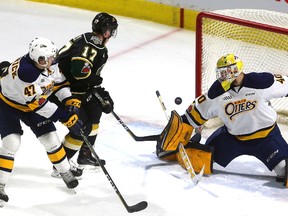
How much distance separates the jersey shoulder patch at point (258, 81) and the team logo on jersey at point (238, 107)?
9 centimetres

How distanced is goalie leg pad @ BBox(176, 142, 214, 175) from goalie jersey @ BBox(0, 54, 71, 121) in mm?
840

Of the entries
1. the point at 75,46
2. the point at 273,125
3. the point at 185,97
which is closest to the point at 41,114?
the point at 75,46

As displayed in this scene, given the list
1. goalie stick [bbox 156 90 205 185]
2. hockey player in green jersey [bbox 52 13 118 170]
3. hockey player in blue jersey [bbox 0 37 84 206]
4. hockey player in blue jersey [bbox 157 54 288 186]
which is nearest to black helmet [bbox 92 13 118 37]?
hockey player in green jersey [bbox 52 13 118 170]

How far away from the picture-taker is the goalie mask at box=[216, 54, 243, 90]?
13.8 ft

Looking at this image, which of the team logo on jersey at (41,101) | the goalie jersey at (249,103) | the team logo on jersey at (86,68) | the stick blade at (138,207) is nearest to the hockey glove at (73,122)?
the team logo on jersey at (41,101)

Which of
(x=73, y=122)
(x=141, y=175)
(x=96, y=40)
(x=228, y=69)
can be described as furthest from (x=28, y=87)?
(x=228, y=69)

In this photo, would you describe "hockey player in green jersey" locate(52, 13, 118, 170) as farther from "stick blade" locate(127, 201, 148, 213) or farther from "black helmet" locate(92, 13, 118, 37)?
"stick blade" locate(127, 201, 148, 213)

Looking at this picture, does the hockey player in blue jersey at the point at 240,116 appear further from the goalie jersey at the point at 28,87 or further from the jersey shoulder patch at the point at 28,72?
the jersey shoulder patch at the point at 28,72

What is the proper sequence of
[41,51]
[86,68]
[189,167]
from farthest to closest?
1. [189,167]
2. [86,68]
3. [41,51]

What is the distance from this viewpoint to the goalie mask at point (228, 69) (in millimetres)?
4191

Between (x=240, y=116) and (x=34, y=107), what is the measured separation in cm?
109

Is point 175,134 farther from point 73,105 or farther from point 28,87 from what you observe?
point 28,87

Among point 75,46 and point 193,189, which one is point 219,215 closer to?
point 193,189

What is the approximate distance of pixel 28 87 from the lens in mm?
Result: 4027
